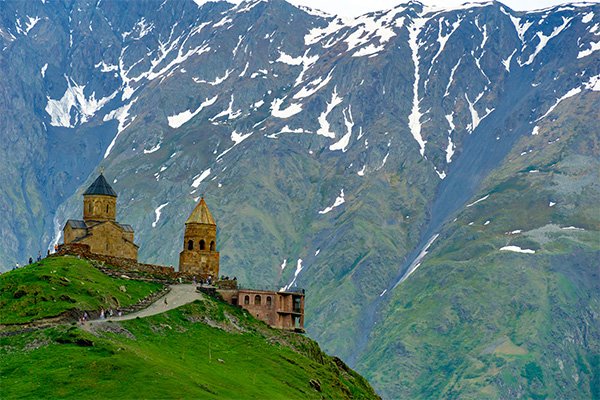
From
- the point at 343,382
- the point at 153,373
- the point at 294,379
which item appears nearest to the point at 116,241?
the point at 343,382

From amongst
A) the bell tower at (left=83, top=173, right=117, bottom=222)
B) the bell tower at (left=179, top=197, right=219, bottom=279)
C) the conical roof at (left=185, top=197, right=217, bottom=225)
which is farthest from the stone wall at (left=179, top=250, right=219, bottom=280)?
the bell tower at (left=83, top=173, right=117, bottom=222)

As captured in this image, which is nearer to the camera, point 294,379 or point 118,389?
point 118,389

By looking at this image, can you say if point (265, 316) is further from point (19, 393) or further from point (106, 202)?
point (19, 393)

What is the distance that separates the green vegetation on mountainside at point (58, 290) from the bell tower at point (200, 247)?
2167cm

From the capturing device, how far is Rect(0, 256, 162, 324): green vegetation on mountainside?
365 ft

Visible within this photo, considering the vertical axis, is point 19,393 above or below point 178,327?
below

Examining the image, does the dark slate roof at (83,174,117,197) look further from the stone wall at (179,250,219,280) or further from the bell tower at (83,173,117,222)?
the stone wall at (179,250,219,280)

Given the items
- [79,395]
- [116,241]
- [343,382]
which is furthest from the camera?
[116,241]

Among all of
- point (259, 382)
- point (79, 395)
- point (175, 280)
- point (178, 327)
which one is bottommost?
point (79, 395)

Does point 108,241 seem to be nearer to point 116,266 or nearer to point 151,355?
point 116,266

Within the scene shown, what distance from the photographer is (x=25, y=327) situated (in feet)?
351

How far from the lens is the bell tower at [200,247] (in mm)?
159250

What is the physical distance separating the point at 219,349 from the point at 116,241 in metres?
47.5

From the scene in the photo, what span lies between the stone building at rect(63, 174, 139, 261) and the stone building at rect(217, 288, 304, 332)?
2252cm
